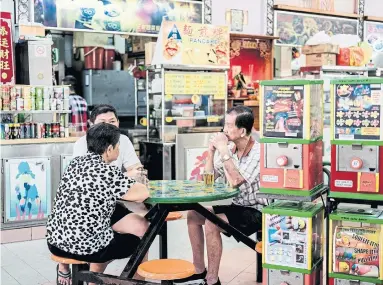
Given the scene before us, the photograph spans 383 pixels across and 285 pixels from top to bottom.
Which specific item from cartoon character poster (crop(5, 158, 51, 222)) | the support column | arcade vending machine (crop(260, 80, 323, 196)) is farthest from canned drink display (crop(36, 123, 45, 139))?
the support column

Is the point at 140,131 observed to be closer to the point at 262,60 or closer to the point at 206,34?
the point at 206,34

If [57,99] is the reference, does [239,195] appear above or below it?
below

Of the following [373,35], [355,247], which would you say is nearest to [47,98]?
[355,247]

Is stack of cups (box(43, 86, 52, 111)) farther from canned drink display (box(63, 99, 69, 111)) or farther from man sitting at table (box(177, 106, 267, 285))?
man sitting at table (box(177, 106, 267, 285))

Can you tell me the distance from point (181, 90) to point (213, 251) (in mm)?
3814

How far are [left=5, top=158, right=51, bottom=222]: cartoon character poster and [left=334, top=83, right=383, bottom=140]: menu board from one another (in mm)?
3940

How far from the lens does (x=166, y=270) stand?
11.9 feet

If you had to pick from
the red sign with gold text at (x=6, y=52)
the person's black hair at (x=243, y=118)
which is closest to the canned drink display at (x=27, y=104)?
the red sign with gold text at (x=6, y=52)

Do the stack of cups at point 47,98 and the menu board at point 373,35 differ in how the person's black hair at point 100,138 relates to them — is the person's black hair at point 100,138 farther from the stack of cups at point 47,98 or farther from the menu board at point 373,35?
the menu board at point 373,35

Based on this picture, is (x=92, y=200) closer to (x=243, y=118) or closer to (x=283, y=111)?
(x=283, y=111)

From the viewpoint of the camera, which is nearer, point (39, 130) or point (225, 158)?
point (225, 158)

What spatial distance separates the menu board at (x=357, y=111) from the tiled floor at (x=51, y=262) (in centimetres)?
185

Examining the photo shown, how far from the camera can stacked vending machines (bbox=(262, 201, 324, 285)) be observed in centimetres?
372

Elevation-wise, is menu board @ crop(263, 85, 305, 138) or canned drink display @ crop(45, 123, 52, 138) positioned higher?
menu board @ crop(263, 85, 305, 138)
